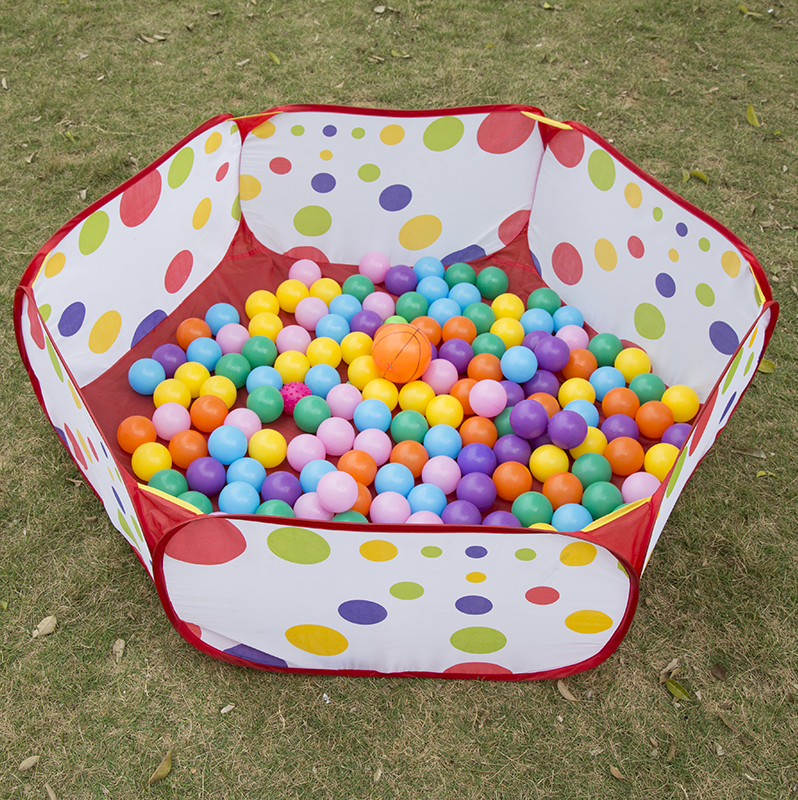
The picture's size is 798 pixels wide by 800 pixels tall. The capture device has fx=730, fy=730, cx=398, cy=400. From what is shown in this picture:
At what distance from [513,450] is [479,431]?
0.12m

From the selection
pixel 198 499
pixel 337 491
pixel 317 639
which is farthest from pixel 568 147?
pixel 317 639

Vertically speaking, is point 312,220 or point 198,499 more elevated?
point 312,220

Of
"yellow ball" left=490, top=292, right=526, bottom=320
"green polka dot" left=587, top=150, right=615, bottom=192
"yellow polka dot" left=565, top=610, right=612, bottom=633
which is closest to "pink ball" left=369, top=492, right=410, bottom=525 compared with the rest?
"yellow polka dot" left=565, top=610, right=612, bottom=633

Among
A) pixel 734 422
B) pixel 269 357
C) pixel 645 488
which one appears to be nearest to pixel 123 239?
pixel 269 357

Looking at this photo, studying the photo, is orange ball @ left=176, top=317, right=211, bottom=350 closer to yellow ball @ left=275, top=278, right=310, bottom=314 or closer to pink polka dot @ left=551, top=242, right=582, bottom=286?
yellow ball @ left=275, top=278, right=310, bottom=314

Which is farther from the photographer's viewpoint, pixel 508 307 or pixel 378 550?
pixel 508 307

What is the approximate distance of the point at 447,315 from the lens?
244cm

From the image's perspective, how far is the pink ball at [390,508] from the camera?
193 centimetres

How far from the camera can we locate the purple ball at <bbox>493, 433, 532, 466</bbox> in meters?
2.07

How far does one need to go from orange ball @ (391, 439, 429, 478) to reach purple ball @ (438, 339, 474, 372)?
0.35 metres

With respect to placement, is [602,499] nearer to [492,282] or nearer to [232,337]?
[492,282]

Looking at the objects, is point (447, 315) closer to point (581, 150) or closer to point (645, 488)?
point (581, 150)

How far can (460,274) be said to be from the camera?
8.44 ft

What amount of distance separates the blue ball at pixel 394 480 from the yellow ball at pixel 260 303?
776 millimetres
